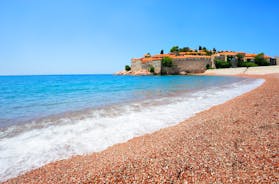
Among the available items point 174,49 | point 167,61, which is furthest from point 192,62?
point 174,49

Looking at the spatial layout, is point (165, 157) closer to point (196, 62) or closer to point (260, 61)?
point (196, 62)

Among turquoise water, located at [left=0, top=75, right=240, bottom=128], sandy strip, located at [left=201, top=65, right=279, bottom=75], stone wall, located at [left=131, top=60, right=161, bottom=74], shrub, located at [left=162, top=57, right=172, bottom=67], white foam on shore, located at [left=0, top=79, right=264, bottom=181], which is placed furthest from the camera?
stone wall, located at [left=131, top=60, right=161, bottom=74]

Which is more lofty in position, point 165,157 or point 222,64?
point 222,64

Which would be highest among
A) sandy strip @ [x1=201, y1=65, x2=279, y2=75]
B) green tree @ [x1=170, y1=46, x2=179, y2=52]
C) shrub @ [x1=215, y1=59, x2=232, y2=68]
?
green tree @ [x1=170, y1=46, x2=179, y2=52]

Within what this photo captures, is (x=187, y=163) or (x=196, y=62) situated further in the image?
(x=196, y=62)

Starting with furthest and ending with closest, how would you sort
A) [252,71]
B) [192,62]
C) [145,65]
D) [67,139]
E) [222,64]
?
[145,65], [192,62], [222,64], [252,71], [67,139]

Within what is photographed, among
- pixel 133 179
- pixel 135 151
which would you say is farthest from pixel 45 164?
pixel 133 179

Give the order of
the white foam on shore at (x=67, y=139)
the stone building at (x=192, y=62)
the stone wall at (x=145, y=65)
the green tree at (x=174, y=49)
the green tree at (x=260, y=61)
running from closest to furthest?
the white foam on shore at (x=67, y=139), the green tree at (x=260, y=61), the stone building at (x=192, y=62), the stone wall at (x=145, y=65), the green tree at (x=174, y=49)

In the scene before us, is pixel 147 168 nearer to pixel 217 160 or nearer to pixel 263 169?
pixel 217 160

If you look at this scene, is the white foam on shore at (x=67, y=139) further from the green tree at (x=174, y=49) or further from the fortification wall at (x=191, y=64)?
the green tree at (x=174, y=49)

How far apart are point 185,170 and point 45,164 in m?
3.02

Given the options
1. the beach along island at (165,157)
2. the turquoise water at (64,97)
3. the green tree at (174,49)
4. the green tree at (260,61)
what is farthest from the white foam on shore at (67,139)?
the green tree at (174,49)

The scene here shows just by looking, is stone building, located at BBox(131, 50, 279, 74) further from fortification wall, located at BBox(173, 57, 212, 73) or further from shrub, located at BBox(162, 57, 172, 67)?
shrub, located at BBox(162, 57, 172, 67)

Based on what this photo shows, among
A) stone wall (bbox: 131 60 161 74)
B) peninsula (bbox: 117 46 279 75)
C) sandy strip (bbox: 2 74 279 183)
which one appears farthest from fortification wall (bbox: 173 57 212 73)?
sandy strip (bbox: 2 74 279 183)
